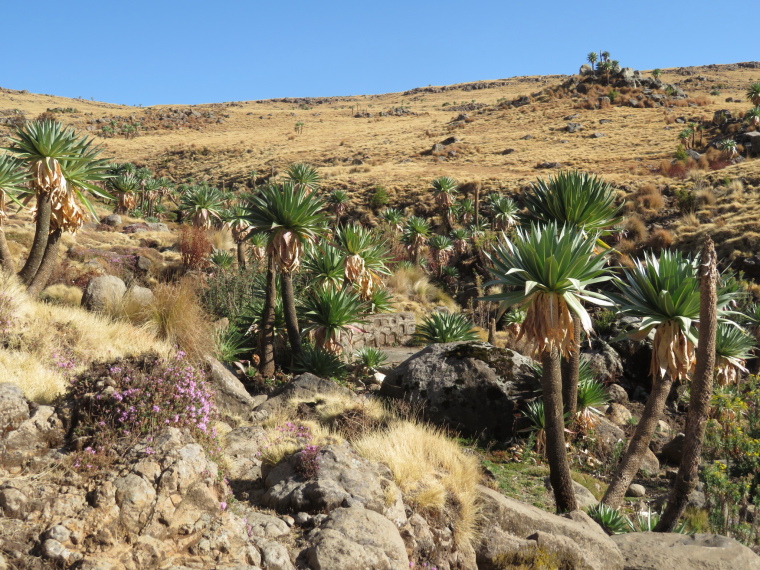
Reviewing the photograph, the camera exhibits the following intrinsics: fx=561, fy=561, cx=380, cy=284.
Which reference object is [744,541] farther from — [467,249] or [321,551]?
[467,249]

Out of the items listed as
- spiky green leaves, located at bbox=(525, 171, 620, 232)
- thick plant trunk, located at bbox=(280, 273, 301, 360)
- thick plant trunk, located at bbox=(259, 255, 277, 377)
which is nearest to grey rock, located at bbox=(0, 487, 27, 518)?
spiky green leaves, located at bbox=(525, 171, 620, 232)

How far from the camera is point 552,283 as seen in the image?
5.91 m

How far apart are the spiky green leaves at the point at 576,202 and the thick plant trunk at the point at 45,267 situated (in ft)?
26.6

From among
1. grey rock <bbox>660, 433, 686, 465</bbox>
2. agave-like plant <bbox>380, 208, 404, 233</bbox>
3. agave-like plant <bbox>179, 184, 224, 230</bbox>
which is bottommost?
grey rock <bbox>660, 433, 686, 465</bbox>

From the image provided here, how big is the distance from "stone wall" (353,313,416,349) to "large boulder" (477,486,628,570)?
8824 mm

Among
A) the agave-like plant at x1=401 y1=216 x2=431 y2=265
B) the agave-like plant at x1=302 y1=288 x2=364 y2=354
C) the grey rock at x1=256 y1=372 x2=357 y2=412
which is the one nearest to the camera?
the grey rock at x1=256 y1=372 x2=357 y2=412

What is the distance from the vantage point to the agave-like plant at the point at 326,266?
40.1ft

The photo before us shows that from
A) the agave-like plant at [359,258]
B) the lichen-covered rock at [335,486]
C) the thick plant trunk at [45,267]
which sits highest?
the agave-like plant at [359,258]

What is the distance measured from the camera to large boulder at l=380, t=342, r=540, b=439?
29.6ft

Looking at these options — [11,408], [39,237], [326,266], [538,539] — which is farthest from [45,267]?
[538,539]

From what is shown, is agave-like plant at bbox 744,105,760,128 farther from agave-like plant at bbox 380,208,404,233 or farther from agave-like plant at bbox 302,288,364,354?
agave-like plant at bbox 302,288,364,354

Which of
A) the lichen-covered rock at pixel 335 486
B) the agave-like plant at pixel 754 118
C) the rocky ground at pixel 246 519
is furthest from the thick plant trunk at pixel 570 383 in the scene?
the agave-like plant at pixel 754 118

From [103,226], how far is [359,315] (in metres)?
20.9

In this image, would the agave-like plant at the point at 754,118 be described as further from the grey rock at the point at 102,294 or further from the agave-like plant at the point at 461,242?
the grey rock at the point at 102,294
